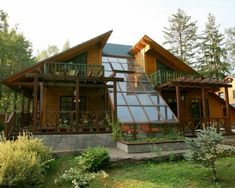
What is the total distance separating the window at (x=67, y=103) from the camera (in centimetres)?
1509

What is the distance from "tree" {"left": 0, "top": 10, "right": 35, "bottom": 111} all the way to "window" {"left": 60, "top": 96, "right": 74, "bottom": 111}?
8394mm

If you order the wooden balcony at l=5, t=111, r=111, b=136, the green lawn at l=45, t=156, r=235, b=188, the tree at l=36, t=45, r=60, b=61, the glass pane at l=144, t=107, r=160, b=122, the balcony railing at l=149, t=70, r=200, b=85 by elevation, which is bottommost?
the green lawn at l=45, t=156, r=235, b=188

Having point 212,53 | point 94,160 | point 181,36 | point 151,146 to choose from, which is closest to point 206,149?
point 94,160

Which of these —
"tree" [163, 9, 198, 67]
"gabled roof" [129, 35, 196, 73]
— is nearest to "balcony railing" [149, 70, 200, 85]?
"gabled roof" [129, 35, 196, 73]

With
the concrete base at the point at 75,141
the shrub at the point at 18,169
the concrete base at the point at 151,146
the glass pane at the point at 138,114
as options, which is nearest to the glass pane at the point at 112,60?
the glass pane at the point at 138,114

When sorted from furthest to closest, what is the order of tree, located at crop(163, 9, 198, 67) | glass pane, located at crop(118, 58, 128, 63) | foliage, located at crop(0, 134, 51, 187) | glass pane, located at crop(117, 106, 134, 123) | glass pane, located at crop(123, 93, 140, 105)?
tree, located at crop(163, 9, 198, 67)
glass pane, located at crop(118, 58, 128, 63)
glass pane, located at crop(123, 93, 140, 105)
glass pane, located at crop(117, 106, 134, 123)
foliage, located at crop(0, 134, 51, 187)

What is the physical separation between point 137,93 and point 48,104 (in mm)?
5443

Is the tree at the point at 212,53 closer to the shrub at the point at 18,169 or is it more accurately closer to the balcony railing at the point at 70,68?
the balcony railing at the point at 70,68

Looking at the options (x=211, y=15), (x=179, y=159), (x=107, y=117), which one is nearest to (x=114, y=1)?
(x=107, y=117)

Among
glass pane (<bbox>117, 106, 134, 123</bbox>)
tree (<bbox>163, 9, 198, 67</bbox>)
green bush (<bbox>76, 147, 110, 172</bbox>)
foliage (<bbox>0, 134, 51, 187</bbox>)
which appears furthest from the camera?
tree (<bbox>163, 9, 198, 67</bbox>)

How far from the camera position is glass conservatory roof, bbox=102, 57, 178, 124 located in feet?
40.3

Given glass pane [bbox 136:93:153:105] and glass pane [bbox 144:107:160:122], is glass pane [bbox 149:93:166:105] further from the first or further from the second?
glass pane [bbox 144:107:160:122]

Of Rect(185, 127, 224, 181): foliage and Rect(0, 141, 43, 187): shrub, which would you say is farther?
Rect(185, 127, 224, 181): foliage

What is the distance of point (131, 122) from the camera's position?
11.7 m
